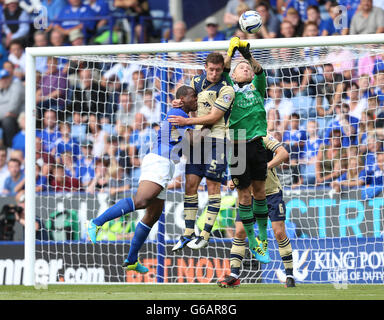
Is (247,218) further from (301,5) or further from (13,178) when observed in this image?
(301,5)

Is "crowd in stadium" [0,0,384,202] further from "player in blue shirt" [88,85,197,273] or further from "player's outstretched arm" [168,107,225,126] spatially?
"player's outstretched arm" [168,107,225,126]

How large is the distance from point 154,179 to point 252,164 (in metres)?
1.02

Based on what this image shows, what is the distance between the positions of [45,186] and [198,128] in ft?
12.9

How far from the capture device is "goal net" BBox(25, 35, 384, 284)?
10.1m

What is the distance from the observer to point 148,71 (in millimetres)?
11648

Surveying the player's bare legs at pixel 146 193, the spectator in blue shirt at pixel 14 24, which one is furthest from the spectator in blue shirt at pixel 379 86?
the spectator in blue shirt at pixel 14 24

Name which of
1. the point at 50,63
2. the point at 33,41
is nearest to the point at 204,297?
the point at 50,63

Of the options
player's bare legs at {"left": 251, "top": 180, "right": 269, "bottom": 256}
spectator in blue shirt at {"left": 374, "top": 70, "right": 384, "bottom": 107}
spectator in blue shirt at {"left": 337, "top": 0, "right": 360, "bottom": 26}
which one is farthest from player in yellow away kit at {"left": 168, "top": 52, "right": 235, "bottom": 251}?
spectator in blue shirt at {"left": 337, "top": 0, "right": 360, "bottom": 26}

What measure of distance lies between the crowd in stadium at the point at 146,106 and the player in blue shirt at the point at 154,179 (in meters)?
2.74

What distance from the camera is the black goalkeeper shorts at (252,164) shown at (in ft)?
26.3

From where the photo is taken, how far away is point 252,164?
8.03 meters

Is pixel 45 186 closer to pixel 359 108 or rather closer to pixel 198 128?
pixel 198 128

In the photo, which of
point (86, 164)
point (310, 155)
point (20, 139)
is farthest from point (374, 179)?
point (20, 139)

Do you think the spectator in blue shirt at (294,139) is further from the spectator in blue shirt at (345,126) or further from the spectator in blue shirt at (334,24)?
the spectator in blue shirt at (334,24)
